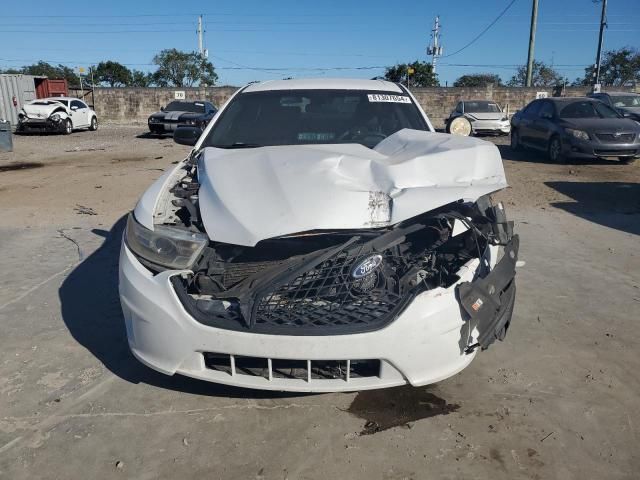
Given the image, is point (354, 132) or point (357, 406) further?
point (354, 132)

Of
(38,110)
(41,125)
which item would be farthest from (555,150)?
(38,110)

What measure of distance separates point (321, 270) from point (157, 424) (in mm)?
1107

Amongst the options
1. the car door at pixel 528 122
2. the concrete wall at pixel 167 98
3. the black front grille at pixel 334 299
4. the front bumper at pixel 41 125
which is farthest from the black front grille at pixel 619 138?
the concrete wall at pixel 167 98

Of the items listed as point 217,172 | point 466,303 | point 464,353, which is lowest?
point 464,353

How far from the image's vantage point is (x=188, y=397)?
113 inches

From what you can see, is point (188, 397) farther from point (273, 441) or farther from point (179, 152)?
point (179, 152)

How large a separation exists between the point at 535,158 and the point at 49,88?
989 inches

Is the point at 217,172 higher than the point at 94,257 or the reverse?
higher

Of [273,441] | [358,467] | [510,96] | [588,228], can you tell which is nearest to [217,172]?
[273,441]

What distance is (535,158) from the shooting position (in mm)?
13641

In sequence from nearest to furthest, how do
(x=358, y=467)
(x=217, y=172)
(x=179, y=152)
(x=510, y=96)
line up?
(x=358, y=467) < (x=217, y=172) < (x=179, y=152) < (x=510, y=96)

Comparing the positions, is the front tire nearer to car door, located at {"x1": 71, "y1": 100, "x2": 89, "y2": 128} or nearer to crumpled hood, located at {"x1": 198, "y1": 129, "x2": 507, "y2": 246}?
crumpled hood, located at {"x1": 198, "y1": 129, "x2": 507, "y2": 246}

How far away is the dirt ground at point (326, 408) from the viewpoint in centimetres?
238

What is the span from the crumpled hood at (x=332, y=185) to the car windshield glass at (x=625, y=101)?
52.9 feet
